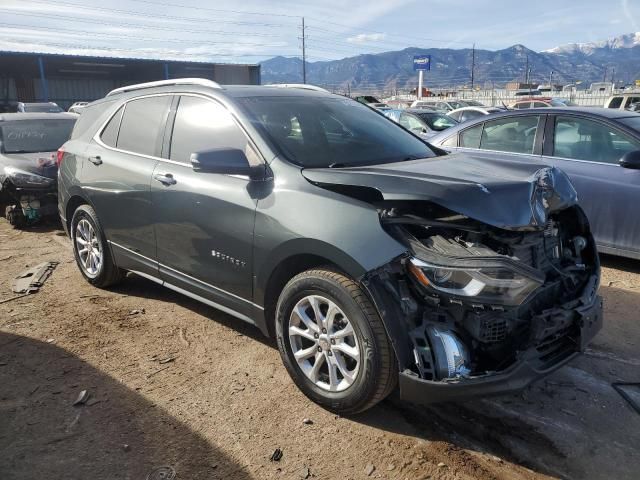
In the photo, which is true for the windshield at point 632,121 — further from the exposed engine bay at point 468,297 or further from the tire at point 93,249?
the tire at point 93,249

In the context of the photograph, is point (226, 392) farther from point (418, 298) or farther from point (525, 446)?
point (525, 446)

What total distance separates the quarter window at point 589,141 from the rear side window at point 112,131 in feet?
14.3

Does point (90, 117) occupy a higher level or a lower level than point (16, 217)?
higher

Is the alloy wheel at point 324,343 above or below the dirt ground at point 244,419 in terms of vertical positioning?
above

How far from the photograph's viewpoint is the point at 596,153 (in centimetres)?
529

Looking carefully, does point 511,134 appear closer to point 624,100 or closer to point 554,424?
point 554,424

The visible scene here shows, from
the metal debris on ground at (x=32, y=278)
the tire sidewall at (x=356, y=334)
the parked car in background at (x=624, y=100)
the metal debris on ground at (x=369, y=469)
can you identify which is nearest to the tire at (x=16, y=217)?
the metal debris on ground at (x=32, y=278)

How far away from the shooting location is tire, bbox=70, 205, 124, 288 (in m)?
4.62

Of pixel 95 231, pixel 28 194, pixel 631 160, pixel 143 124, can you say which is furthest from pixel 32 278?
pixel 631 160

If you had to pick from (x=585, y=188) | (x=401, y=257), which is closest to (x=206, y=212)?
(x=401, y=257)

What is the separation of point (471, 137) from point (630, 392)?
388 cm

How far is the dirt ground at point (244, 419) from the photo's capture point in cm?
254

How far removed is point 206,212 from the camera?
3.42 meters

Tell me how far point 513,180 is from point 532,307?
2.25 ft
